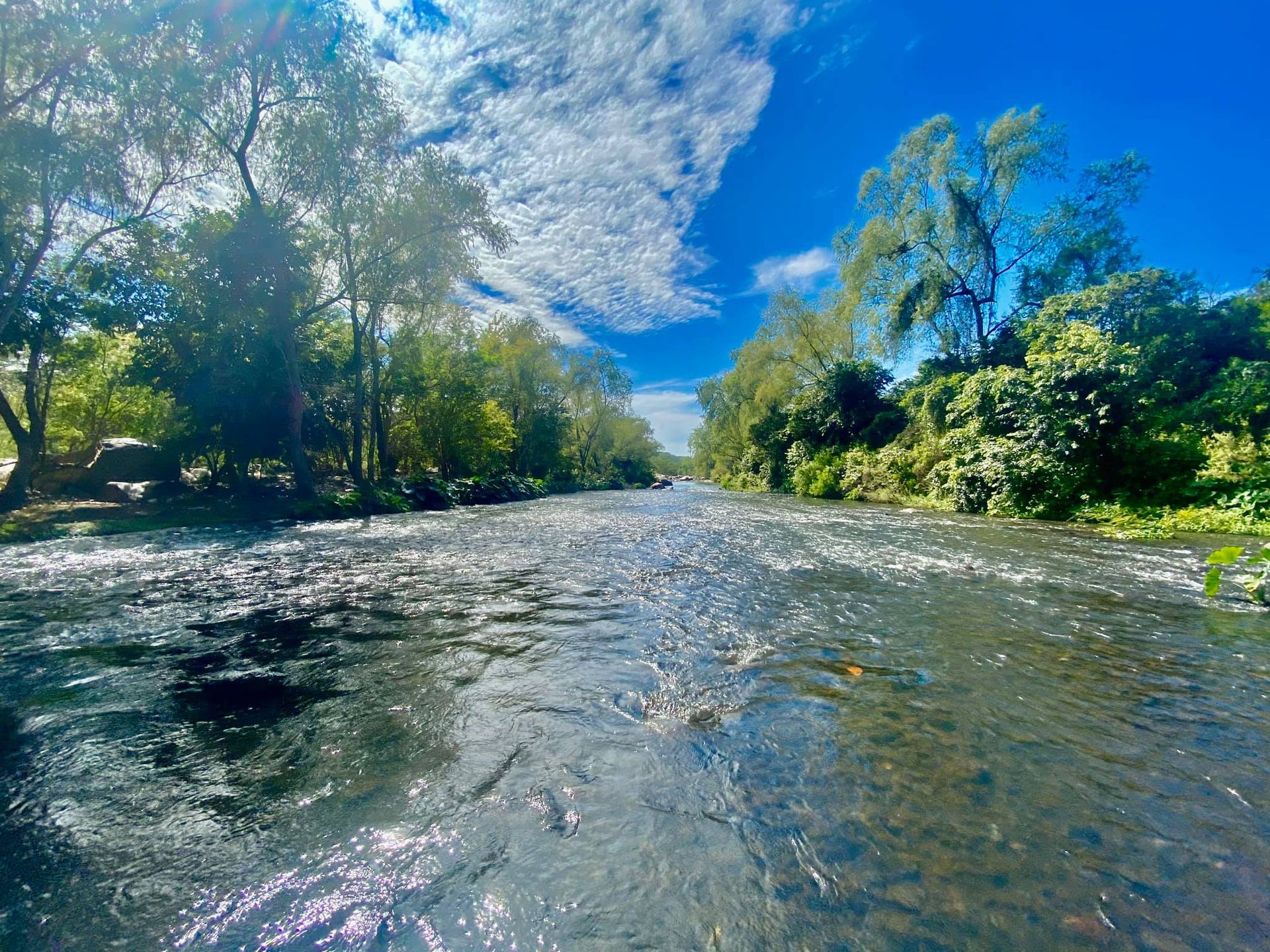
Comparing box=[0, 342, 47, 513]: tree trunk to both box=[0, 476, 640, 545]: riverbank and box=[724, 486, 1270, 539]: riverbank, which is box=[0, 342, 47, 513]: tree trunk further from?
box=[724, 486, 1270, 539]: riverbank

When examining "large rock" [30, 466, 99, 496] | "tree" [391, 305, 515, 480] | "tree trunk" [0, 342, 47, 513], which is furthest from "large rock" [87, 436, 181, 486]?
"tree" [391, 305, 515, 480]

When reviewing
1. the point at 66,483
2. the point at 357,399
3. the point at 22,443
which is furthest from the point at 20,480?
the point at 357,399

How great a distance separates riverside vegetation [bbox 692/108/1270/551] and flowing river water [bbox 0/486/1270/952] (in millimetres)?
9389

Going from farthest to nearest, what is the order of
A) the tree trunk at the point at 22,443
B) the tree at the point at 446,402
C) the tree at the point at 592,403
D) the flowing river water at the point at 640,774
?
the tree at the point at 592,403 < the tree at the point at 446,402 < the tree trunk at the point at 22,443 < the flowing river water at the point at 640,774

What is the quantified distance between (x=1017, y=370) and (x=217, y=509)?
88.8ft

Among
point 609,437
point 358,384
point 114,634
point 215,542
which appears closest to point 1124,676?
point 114,634

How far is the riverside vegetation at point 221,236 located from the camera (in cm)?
1436

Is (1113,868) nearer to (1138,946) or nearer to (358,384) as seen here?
(1138,946)

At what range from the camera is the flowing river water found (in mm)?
1718

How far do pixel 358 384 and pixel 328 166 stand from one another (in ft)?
27.8

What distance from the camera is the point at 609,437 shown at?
70.2m

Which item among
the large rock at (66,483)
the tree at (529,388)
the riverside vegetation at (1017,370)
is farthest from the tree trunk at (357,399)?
the riverside vegetation at (1017,370)

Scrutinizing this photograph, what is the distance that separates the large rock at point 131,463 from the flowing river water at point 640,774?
17703 millimetres

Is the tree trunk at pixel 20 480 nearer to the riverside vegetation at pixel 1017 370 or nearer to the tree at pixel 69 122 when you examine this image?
the tree at pixel 69 122
